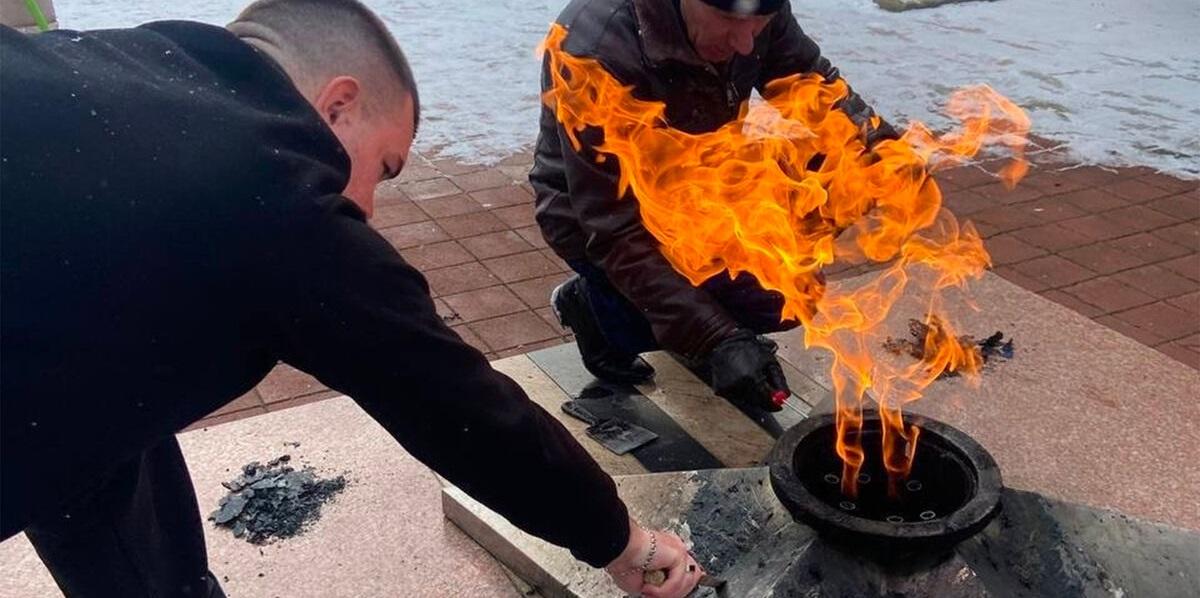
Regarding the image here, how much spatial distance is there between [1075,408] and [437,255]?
2.63 m

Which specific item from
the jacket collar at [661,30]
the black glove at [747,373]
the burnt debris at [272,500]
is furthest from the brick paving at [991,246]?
the jacket collar at [661,30]

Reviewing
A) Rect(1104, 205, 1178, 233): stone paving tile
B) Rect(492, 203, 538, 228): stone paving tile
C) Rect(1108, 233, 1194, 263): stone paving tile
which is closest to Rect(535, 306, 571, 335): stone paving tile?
Rect(492, 203, 538, 228): stone paving tile

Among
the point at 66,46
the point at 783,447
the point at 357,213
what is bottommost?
the point at 783,447

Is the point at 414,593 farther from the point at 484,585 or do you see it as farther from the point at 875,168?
the point at 875,168

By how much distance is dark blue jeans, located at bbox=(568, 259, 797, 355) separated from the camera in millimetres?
3326

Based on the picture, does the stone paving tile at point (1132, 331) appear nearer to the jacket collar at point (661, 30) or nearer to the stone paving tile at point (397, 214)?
the jacket collar at point (661, 30)

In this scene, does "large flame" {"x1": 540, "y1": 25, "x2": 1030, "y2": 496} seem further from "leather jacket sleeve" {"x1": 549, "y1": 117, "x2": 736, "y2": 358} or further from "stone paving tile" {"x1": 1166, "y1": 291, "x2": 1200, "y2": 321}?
"stone paving tile" {"x1": 1166, "y1": 291, "x2": 1200, "y2": 321}

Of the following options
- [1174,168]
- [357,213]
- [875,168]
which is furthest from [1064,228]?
[357,213]

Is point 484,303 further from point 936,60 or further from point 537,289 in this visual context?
point 936,60

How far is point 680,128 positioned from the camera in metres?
3.08

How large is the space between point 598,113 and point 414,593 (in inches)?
52.4

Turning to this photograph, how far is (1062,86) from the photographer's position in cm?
756

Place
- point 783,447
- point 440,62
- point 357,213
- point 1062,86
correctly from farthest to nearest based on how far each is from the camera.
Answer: point 440,62 → point 1062,86 → point 783,447 → point 357,213

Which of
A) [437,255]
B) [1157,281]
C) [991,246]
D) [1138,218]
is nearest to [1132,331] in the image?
[1157,281]
